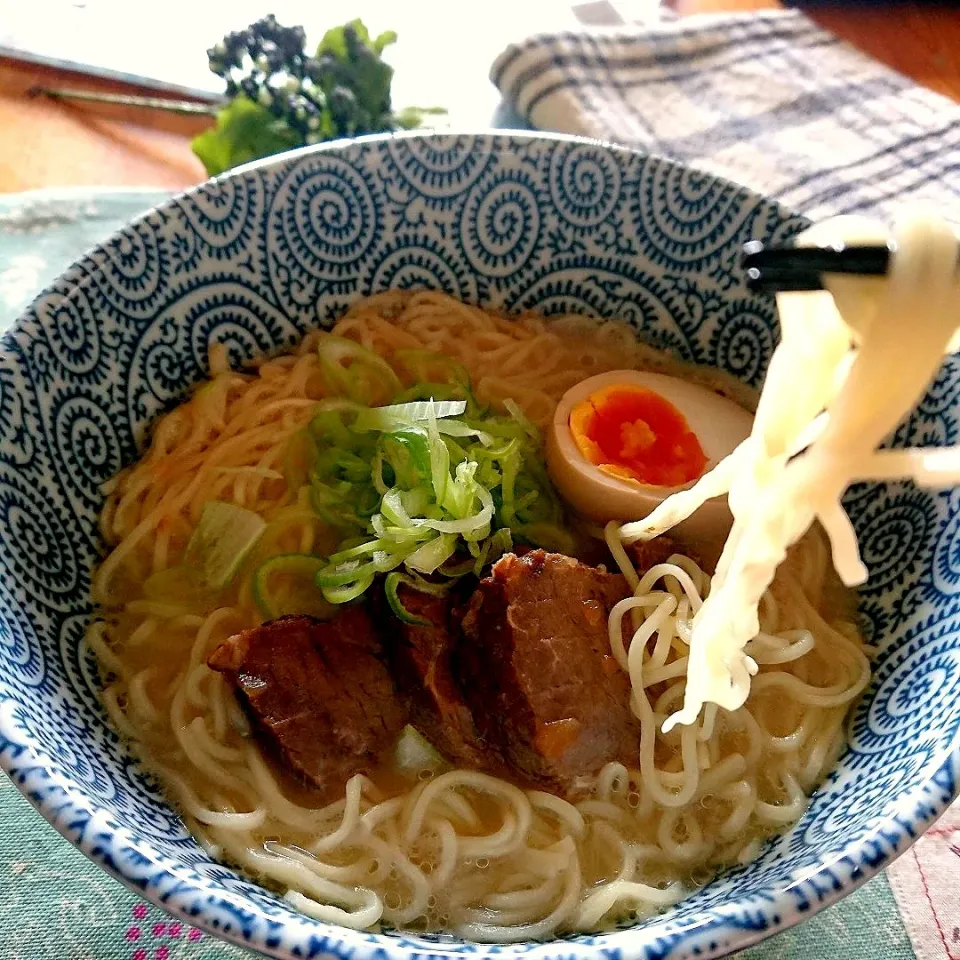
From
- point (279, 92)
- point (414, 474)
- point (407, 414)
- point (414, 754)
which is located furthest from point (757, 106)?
point (414, 754)

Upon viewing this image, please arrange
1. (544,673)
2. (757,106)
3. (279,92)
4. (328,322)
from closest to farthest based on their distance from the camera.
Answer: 1. (544,673)
2. (328,322)
3. (279,92)
4. (757,106)

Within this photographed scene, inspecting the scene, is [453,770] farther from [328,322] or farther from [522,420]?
[328,322]

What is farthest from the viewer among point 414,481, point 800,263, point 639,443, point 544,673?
point 639,443

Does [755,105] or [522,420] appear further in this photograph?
[755,105]

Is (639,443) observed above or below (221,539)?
above

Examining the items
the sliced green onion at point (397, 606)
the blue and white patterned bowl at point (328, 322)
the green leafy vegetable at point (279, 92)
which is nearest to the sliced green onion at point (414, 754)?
the sliced green onion at point (397, 606)

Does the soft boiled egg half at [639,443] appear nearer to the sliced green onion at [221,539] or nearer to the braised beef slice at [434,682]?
the braised beef slice at [434,682]

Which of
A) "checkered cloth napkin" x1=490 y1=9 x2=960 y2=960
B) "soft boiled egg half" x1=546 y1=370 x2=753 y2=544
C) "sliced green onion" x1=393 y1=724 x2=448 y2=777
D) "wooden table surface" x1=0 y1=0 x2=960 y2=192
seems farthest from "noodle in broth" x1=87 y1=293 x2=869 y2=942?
"checkered cloth napkin" x1=490 y1=9 x2=960 y2=960
